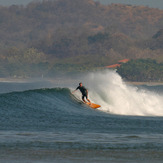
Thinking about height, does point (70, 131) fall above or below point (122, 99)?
below

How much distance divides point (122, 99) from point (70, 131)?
15563mm

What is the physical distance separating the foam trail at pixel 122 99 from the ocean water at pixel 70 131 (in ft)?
0.25

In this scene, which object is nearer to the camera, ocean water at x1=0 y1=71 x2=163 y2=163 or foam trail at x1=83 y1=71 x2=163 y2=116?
ocean water at x1=0 y1=71 x2=163 y2=163

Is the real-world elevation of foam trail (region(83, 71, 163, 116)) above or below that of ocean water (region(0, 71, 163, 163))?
above

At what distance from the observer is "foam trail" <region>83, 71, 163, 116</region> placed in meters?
32.5

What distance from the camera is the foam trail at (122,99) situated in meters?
32.5

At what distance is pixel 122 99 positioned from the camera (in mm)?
34688

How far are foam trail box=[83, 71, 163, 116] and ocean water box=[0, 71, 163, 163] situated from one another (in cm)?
8

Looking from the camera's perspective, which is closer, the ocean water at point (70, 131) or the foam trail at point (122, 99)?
the ocean water at point (70, 131)

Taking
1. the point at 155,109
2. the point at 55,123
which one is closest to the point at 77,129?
the point at 55,123

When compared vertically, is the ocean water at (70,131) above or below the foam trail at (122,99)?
below

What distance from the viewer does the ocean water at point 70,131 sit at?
15.0 metres

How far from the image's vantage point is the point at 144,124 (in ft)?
74.4

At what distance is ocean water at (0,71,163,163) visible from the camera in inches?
591
